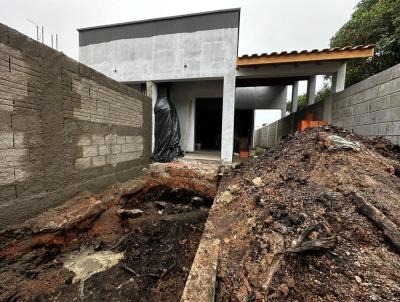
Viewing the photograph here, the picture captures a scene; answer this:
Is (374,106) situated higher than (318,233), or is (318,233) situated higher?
(374,106)

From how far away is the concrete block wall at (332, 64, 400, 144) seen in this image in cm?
295

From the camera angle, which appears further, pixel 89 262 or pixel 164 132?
pixel 164 132

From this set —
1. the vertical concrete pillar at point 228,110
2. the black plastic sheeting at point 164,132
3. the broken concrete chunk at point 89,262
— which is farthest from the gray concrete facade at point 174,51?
the broken concrete chunk at point 89,262

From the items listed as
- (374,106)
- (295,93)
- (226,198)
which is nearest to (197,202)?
(226,198)

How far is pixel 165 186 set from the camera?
4.31 m

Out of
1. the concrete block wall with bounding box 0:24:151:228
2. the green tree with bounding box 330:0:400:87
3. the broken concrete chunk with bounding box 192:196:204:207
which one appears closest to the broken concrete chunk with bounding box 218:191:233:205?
the broken concrete chunk with bounding box 192:196:204:207

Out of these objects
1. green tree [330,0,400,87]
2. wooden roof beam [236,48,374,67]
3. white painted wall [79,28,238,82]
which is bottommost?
wooden roof beam [236,48,374,67]

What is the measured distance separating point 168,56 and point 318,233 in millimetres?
6147

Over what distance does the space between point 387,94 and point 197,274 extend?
12.7 feet

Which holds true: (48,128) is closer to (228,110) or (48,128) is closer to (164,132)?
(164,132)

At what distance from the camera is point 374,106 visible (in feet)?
11.1

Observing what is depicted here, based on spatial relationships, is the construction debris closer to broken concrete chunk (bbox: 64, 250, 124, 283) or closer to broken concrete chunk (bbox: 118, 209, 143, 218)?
broken concrete chunk (bbox: 64, 250, 124, 283)

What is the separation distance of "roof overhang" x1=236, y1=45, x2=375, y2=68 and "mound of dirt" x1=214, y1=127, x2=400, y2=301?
2.90 meters

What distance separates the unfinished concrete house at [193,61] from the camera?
496 centimetres
